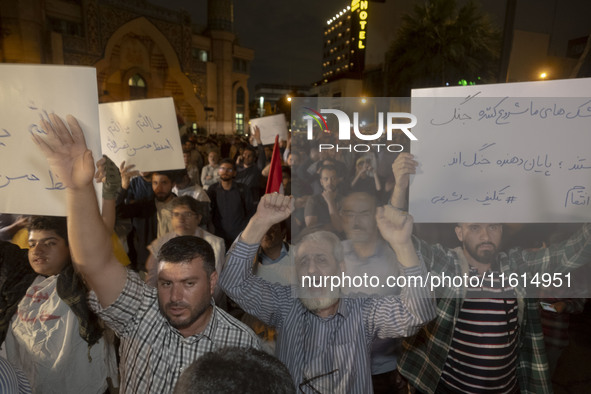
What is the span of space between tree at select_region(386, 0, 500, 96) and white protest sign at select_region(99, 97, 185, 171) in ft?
52.9

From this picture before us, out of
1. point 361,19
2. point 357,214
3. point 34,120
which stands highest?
point 361,19

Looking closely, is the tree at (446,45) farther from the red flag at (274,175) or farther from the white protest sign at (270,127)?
the red flag at (274,175)

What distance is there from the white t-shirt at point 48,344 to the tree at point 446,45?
17.5m

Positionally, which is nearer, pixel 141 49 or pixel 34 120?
pixel 34 120

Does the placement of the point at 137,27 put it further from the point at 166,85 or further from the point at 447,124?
the point at 447,124

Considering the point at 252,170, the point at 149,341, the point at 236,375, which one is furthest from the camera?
the point at 252,170

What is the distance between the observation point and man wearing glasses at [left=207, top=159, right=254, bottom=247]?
4.35 meters

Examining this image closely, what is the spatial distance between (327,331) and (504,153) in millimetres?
1289

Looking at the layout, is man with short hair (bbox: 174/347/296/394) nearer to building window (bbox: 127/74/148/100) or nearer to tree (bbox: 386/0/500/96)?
tree (bbox: 386/0/500/96)

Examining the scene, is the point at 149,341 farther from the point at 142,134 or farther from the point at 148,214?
the point at 148,214

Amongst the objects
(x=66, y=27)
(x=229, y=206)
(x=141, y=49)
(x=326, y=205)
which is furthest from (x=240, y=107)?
(x=326, y=205)

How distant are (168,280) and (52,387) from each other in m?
0.97

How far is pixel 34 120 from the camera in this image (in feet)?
5.59

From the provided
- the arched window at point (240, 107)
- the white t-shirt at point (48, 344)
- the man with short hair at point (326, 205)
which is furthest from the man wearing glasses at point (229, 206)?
the arched window at point (240, 107)
